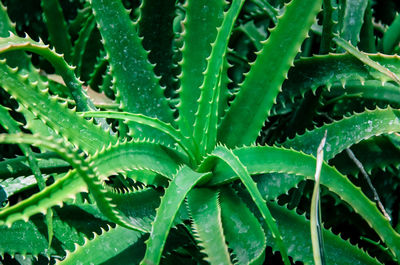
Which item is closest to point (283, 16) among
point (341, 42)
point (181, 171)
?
point (341, 42)

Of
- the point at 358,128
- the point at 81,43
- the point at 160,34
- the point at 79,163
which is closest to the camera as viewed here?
the point at 79,163

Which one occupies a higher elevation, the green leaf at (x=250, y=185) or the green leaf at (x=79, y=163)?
the green leaf at (x=250, y=185)

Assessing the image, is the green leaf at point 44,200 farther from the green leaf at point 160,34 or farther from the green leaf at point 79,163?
the green leaf at point 160,34

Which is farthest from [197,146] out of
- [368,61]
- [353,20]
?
[353,20]

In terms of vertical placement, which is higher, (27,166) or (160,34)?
(160,34)

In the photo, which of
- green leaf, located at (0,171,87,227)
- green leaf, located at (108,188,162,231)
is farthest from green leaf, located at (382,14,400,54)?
green leaf, located at (0,171,87,227)

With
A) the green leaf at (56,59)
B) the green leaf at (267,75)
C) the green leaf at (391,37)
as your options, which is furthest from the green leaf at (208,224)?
the green leaf at (391,37)

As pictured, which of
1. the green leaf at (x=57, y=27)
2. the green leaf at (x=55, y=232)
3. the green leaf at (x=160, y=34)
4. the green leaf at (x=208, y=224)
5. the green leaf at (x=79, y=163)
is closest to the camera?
the green leaf at (x=79, y=163)

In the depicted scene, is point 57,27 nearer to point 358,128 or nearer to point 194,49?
point 194,49
